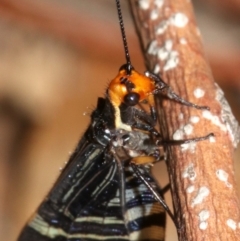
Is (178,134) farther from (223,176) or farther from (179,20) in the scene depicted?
(179,20)

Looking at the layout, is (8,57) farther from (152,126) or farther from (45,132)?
(152,126)

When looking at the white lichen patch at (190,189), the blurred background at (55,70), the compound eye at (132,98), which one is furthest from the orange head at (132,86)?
the blurred background at (55,70)

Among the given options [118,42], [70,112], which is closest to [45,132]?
[70,112]

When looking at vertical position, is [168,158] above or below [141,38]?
below

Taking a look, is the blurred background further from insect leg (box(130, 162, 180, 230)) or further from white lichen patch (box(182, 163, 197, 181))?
white lichen patch (box(182, 163, 197, 181))

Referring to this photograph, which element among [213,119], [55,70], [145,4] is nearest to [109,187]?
[213,119]

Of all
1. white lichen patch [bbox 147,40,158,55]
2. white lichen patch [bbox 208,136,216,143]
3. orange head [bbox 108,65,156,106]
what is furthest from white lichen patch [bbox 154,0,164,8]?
white lichen patch [bbox 208,136,216,143]
